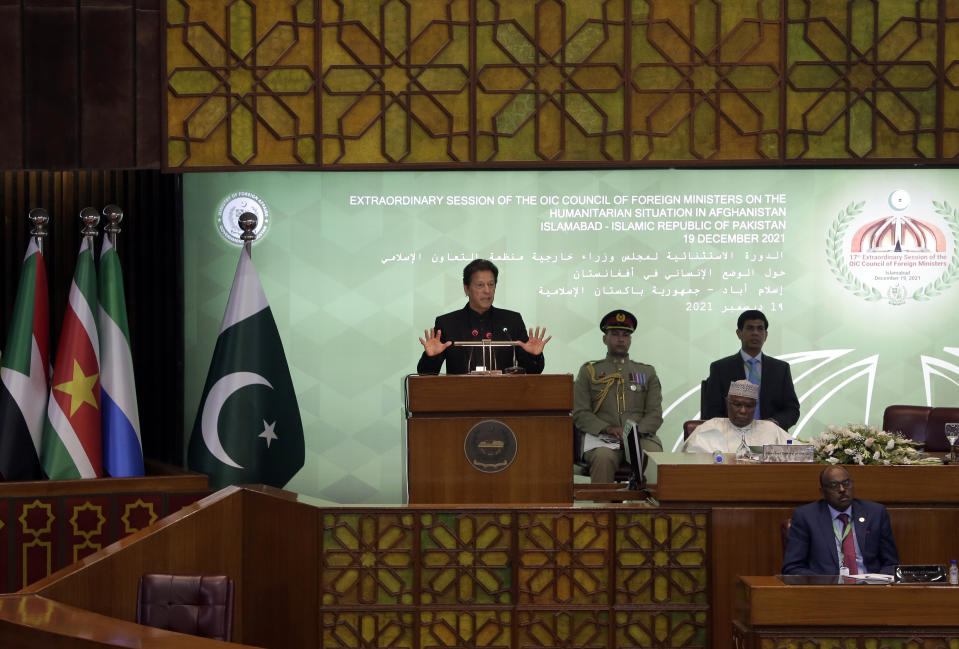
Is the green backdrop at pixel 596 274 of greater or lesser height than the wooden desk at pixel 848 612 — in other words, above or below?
above

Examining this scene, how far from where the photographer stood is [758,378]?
714 centimetres

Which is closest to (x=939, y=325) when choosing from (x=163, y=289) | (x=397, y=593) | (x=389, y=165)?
(x=389, y=165)

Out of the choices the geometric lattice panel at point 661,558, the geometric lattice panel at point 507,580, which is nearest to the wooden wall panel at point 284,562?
the geometric lattice panel at point 507,580

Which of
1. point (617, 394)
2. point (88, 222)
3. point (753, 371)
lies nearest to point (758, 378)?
point (753, 371)

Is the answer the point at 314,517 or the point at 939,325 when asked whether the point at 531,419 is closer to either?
the point at 314,517

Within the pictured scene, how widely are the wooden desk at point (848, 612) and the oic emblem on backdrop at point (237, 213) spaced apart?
5208 mm

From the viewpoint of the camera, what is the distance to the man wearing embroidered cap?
5980 mm

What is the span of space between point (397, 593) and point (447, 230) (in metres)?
3.76

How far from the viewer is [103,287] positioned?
21.9ft

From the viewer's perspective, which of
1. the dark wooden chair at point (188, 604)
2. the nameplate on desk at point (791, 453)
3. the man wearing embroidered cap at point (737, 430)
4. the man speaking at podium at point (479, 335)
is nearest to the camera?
the dark wooden chair at point (188, 604)

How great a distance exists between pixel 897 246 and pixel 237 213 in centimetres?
507

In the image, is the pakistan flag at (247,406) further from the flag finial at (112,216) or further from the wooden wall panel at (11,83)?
the wooden wall panel at (11,83)

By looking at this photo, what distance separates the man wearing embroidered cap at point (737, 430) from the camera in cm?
598

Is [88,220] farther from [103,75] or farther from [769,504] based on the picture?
[769,504]
